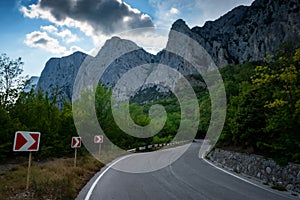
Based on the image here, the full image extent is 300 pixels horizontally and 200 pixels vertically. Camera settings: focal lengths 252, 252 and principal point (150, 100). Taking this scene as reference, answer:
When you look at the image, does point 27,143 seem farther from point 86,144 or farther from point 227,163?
point 86,144

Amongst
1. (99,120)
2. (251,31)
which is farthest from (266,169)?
(251,31)

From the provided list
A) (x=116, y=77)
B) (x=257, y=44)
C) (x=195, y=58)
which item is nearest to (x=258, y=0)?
(x=257, y=44)

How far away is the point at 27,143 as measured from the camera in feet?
22.8

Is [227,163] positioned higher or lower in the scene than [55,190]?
lower

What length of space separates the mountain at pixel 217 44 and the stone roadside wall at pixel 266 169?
1431 cm

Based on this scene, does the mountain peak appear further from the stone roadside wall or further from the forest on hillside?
the stone roadside wall

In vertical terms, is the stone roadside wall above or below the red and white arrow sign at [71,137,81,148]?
below

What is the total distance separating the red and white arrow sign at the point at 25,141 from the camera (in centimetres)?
666

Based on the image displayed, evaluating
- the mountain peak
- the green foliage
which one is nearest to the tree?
the green foliage

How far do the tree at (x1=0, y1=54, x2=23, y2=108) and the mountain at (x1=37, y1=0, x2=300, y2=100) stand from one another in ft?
13.9

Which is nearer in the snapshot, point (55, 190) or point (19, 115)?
point (55, 190)

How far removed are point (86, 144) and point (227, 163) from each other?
11644mm

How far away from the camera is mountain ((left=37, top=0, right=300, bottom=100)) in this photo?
77188 millimetres

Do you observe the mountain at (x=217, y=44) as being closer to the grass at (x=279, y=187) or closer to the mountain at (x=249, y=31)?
the mountain at (x=249, y=31)
